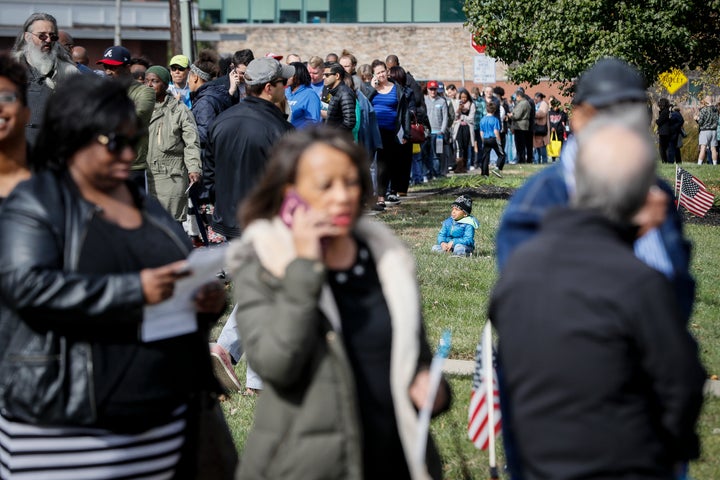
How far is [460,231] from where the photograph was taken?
40.6 ft

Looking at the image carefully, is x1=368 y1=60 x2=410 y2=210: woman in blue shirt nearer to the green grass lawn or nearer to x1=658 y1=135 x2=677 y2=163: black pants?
the green grass lawn

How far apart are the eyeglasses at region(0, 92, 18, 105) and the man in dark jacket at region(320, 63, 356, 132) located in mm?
9543

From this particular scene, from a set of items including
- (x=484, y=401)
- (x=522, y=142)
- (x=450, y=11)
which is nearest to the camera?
(x=484, y=401)

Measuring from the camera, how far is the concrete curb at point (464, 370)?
23.4 ft

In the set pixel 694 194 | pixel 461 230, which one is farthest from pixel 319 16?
pixel 694 194

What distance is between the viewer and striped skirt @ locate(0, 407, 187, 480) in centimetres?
350

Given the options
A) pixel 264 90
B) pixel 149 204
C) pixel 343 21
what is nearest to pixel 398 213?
pixel 264 90

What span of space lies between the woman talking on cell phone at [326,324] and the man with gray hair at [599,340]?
51 cm

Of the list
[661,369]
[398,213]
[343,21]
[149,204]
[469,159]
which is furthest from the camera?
[343,21]

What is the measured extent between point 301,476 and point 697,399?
3.70ft

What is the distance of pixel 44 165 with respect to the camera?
361 cm

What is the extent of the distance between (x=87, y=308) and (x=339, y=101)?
34.3 feet

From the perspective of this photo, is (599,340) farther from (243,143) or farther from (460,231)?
(460,231)

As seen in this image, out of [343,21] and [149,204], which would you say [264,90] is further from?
[343,21]
